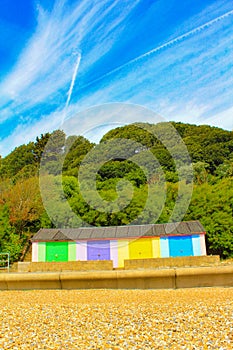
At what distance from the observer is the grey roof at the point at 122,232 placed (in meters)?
24.5

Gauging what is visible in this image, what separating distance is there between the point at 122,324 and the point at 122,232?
1876 cm

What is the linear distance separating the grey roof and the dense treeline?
10.0 feet

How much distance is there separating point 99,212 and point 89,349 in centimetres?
2636

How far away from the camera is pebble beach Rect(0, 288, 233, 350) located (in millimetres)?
5406

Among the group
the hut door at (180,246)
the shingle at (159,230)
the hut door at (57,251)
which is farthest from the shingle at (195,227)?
the hut door at (57,251)

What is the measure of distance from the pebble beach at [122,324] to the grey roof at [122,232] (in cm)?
1550

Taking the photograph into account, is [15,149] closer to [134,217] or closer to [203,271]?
[134,217]

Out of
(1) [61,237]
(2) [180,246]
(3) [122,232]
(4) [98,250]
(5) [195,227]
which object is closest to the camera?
(2) [180,246]

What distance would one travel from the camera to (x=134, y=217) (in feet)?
98.6

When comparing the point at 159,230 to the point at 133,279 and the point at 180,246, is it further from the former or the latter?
the point at 133,279

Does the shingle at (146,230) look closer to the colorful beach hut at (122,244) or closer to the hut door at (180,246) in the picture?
the colorful beach hut at (122,244)

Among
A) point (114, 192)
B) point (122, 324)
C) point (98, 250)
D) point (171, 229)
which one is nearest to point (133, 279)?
point (122, 324)

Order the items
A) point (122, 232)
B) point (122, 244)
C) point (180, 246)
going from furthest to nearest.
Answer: point (122, 232) < point (122, 244) < point (180, 246)

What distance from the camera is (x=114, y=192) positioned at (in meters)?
33.8
